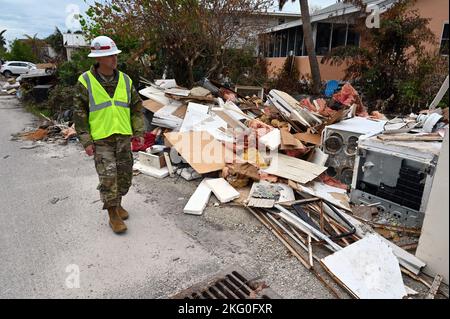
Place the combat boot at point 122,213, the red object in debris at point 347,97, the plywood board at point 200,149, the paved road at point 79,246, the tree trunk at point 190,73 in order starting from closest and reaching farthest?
the paved road at point 79,246
the combat boot at point 122,213
the plywood board at point 200,149
the red object in debris at point 347,97
the tree trunk at point 190,73

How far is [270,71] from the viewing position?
1596 cm

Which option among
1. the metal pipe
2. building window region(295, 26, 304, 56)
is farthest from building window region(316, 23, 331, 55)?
the metal pipe

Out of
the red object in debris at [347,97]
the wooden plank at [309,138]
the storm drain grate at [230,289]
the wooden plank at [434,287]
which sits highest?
the red object in debris at [347,97]

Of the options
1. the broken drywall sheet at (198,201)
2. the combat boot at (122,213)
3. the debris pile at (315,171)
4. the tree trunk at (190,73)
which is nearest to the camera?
the debris pile at (315,171)

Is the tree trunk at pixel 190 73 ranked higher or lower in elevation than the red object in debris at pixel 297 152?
higher

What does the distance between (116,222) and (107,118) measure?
1090 mm

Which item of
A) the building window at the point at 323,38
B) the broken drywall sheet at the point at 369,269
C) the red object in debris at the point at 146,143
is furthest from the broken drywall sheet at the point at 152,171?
the building window at the point at 323,38

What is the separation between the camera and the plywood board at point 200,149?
4469 millimetres

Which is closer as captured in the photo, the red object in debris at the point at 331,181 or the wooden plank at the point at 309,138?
the red object in debris at the point at 331,181

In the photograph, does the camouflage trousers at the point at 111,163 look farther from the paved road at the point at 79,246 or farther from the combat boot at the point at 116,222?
the paved road at the point at 79,246

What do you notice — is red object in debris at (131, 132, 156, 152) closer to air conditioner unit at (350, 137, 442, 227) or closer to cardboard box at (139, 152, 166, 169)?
cardboard box at (139, 152, 166, 169)

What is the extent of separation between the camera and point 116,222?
10.7 ft
